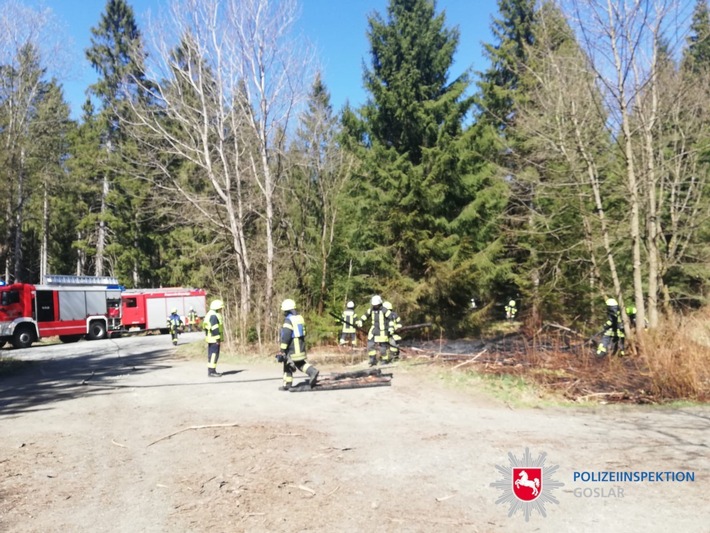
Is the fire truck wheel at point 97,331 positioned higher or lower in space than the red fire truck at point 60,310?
lower

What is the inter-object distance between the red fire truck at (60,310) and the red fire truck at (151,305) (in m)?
1.10

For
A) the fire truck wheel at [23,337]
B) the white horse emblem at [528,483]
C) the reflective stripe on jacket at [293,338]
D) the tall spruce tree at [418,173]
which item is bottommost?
the white horse emblem at [528,483]

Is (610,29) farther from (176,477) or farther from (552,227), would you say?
(176,477)

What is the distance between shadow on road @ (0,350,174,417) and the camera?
29.1 feet

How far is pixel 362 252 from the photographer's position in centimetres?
1739

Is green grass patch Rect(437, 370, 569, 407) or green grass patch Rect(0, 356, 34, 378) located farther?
green grass patch Rect(0, 356, 34, 378)

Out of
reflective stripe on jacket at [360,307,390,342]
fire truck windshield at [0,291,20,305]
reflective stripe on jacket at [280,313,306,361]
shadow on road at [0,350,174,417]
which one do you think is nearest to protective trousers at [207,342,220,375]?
shadow on road at [0,350,174,417]

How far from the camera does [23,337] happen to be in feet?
73.3

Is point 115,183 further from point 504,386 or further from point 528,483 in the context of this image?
point 528,483

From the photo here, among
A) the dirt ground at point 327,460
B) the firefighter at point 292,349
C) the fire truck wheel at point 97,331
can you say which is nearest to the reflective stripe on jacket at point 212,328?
the dirt ground at point 327,460

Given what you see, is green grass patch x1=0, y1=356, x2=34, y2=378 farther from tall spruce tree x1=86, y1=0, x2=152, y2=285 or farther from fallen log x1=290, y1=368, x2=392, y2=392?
tall spruce tree x1=86, y1=0, x2=152, y2=285

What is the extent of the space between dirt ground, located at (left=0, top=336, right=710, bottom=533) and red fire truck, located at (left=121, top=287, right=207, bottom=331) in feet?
76.5

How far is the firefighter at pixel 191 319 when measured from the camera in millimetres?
31531

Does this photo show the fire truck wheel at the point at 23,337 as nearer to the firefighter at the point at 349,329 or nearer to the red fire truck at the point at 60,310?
the red fire truck at the point at 60,310
